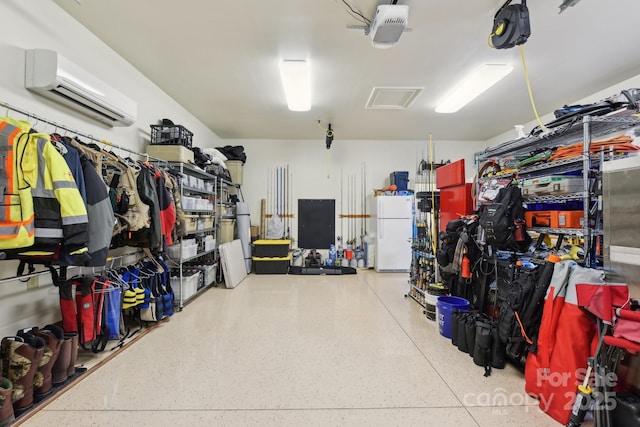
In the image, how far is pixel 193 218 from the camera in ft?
12.5

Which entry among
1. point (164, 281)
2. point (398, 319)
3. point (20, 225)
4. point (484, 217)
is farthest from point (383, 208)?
point (20, 225)

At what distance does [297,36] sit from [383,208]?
3849 mm

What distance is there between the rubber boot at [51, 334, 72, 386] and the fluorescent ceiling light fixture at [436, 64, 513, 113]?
4781 mm

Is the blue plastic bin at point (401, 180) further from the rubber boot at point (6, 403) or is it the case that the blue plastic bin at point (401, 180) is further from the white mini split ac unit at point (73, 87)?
the rubber boot at point (6, 403)

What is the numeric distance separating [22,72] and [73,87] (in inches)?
11.7

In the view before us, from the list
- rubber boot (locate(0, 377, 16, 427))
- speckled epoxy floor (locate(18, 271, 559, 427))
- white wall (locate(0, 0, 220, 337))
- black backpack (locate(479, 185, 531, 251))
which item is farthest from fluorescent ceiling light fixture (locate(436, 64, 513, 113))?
rubber boot (locate(0, 377, 16, 427))

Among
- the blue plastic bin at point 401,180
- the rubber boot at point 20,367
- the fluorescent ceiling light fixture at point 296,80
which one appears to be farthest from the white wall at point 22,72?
the blue plastic bin at point 401,180

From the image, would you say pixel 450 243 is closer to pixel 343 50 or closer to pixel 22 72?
pixel 343 50

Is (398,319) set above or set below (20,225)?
below

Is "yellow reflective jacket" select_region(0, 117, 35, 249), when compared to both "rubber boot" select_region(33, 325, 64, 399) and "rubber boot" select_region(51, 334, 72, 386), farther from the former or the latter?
"rubber boot" select_region(51, 334, 72, 386)

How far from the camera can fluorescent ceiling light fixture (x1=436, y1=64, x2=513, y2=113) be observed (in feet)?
10.2

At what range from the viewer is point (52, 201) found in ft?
5.43

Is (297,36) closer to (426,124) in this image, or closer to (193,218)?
(193,218)

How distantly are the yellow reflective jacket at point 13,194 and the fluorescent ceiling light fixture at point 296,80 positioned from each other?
2356 millimetres
